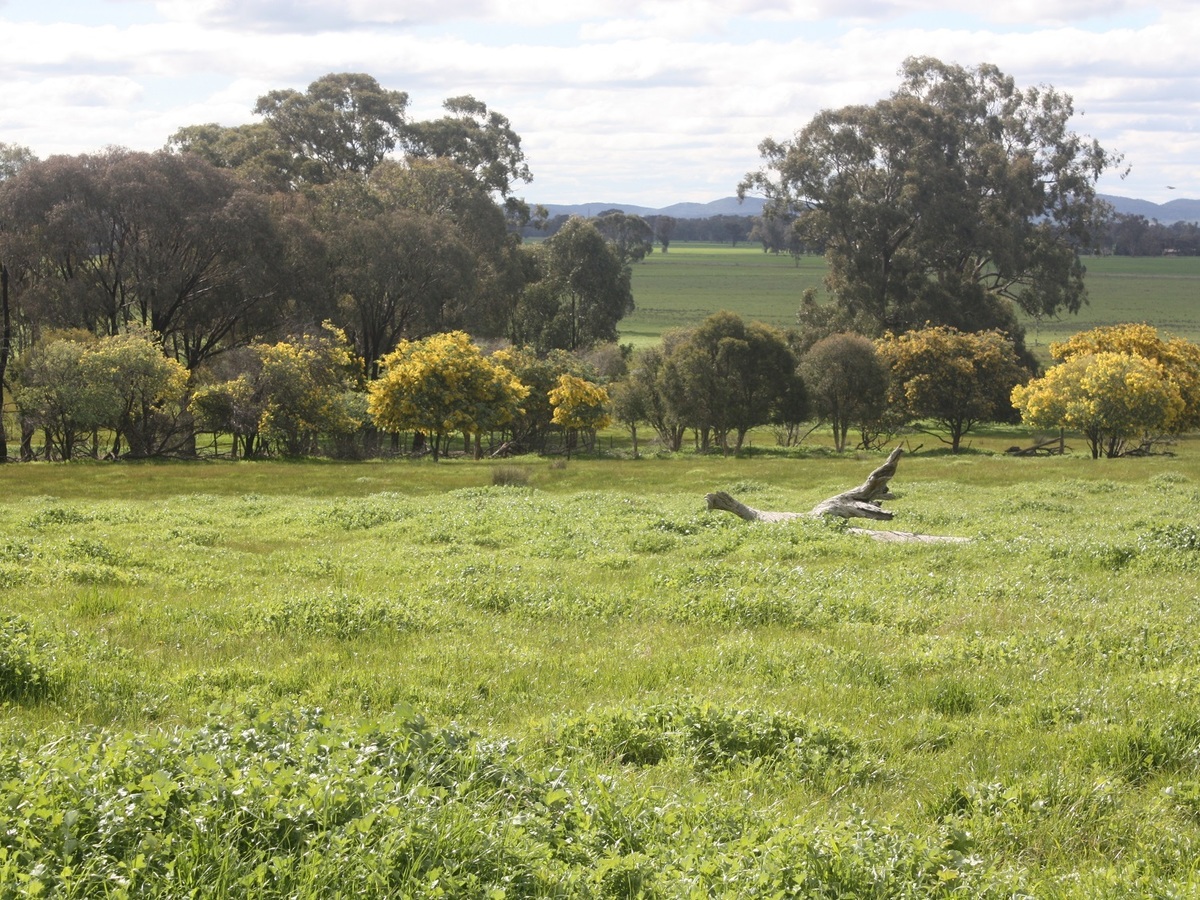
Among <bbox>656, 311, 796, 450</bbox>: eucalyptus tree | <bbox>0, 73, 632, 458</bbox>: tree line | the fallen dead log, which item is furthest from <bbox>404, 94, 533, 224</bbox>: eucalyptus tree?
the fallen dead log

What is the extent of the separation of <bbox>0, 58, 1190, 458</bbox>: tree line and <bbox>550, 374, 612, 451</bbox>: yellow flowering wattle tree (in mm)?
166

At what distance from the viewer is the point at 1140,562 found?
642 inches

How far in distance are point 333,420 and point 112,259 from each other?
655 inches

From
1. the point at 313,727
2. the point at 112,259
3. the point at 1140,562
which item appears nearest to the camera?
the point at 313,727

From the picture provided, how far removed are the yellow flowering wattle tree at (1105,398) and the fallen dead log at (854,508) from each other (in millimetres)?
32116

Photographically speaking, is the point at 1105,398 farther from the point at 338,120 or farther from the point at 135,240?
the point at 338,120

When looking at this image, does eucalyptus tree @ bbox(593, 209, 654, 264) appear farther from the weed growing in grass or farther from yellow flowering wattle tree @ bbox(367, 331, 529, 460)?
the weed growing in grass

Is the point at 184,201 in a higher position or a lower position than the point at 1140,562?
higher

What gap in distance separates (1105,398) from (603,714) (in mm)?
50733

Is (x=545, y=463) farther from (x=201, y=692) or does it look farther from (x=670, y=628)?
(x=201, y=692)

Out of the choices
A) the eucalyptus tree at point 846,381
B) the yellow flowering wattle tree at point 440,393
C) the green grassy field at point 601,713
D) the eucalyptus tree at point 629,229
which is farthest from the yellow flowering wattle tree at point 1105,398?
the eucalyptus tree at point 629,229

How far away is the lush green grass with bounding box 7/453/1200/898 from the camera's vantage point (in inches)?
211

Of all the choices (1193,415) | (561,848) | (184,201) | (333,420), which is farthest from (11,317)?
(1193,415)

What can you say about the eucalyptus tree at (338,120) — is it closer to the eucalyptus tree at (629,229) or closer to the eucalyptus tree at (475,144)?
the eucalyptus tree at (475,144)
